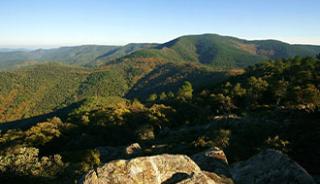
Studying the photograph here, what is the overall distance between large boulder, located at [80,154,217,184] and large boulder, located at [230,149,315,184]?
4831 mm

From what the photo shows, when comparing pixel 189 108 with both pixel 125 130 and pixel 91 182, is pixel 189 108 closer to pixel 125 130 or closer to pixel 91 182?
pixel 125 130

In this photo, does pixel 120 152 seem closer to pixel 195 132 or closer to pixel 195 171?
pixel 195 132

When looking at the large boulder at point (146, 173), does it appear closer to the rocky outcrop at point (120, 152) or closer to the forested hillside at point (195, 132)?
the forested hillside at point (195, 132)

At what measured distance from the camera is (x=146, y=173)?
16.7 meters

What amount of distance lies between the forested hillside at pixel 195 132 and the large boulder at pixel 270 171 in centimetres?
1137

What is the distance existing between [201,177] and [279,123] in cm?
4894

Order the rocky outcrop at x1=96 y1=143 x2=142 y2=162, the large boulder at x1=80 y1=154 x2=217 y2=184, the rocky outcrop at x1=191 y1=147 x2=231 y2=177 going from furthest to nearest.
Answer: the rocky outcrop at x1=96 y1=143 x2=142 y2=162, the rocky outcrop at x1=191 y1=147 x2=231 y2=177, the large boulder at x1=80 y1=154 x2=217 y2=184

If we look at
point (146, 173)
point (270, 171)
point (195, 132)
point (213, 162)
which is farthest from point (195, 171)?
point (195, 132)

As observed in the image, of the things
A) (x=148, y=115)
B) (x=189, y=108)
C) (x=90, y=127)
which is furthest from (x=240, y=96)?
(x=90, y=127)

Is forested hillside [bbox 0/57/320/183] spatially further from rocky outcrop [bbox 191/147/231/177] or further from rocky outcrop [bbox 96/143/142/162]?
rocky outcrop [bbox 191/147/231/177]

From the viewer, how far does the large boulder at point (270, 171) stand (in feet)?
63.2

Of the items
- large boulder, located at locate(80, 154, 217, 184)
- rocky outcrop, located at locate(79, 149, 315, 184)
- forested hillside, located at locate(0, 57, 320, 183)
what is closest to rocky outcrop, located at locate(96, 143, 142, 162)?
forested hillside, located at locate(0, 57, 320, 183)

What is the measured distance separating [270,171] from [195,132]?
155 feet

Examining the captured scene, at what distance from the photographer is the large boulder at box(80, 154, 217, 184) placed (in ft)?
52.1
